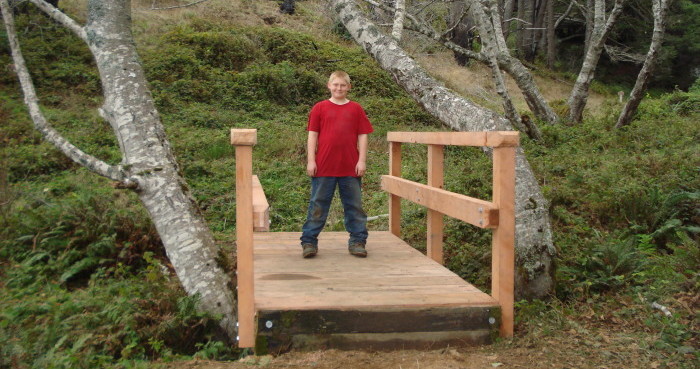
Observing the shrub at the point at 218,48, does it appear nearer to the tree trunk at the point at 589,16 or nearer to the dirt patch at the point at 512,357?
the tree trunk at the point at 589,16

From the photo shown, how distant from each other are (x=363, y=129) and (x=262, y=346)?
7.71 feet

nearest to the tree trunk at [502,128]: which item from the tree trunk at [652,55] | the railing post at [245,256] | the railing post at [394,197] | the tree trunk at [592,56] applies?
the railing post at [394,197]

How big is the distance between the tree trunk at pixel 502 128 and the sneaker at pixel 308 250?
1.90 meters

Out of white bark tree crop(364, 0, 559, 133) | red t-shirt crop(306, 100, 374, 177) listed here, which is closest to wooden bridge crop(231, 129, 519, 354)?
red t-shirt crop(306, 100, 374, 177)

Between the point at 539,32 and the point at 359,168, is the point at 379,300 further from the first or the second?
the point at 539,32

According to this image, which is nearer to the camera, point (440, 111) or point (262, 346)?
point (262, 346)

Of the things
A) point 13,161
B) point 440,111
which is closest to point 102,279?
point 440,111

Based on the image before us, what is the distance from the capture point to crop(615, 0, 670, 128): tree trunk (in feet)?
36.4

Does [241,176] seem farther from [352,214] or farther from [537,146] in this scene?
[537,146]

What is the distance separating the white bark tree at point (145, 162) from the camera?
5.48m

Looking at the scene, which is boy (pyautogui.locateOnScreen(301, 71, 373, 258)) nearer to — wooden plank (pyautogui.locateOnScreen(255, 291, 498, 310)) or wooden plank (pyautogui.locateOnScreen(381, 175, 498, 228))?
wooden plank (pyautogui.locateOnScreen(381, 175, 498, 228))

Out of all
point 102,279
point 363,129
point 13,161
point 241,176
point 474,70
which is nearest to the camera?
point 241,176

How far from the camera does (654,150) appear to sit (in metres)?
9.70

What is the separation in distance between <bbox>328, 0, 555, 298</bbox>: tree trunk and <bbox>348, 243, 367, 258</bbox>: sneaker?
1.44 meters
